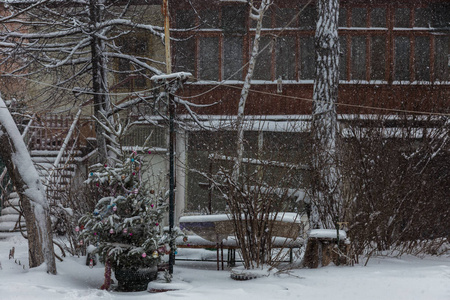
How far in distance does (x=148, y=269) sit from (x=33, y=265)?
89.6 inches

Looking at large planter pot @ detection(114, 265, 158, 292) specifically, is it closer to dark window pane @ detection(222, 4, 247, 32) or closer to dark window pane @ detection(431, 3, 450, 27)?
dark window pane @ detection(222, 4, 247, 32)

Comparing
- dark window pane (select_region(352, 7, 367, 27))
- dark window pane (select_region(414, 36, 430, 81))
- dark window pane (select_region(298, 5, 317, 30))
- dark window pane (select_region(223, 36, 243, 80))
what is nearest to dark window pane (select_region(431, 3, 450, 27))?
dark window pane (select_region(414, 36, 430, 81))

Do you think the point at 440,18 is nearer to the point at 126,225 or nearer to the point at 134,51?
the point at 134,51

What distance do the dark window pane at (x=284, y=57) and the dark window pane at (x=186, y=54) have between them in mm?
2769

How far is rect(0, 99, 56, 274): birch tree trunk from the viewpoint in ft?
36.8

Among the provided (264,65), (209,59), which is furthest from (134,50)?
(264,65)

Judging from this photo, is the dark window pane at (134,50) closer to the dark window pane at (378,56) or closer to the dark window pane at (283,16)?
the dark window pane at (283,16)

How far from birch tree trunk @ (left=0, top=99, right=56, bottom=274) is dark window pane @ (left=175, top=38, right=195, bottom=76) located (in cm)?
933

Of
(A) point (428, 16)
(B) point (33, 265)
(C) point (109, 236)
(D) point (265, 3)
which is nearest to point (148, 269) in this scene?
(C) point (109, 236)

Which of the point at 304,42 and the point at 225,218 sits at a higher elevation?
the point at 304,42

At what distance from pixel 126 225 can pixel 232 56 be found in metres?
10.8

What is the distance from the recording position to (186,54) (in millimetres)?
20062

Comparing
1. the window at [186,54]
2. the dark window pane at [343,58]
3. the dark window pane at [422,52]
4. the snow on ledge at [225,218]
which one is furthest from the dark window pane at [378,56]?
the snow on ledge at [225,218]

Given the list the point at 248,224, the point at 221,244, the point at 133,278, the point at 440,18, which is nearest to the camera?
the point at 133,278
